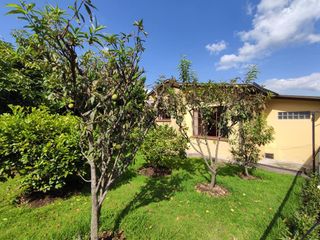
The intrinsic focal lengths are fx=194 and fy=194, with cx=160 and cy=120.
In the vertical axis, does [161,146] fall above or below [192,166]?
above

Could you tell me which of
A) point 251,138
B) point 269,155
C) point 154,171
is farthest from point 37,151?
point 269,155

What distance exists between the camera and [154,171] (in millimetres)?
7590

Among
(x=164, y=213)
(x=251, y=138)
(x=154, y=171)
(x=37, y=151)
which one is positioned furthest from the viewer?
(x=154, y=171)

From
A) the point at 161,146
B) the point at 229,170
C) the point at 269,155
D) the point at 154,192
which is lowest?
the point at 154,192

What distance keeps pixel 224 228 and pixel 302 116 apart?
7.74 m

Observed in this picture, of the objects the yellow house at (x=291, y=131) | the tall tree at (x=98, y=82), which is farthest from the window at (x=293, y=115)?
the tall tree at (x=98, y=82)

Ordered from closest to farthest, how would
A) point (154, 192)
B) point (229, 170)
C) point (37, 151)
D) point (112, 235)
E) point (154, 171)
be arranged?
point (112, 235), point (37, 151), point (154, 192), point (154, 171), point (229, 170)

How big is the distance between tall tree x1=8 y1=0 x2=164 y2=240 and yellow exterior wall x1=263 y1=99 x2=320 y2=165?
28.2ft

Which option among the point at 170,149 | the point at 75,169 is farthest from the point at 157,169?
the point at 75,169

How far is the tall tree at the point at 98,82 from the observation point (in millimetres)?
1665

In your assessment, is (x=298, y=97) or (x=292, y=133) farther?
(x=292, y=133)

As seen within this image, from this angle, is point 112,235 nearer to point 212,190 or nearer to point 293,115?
point 212,190

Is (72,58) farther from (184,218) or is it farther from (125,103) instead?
(184,218)

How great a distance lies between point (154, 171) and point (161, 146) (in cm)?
112
